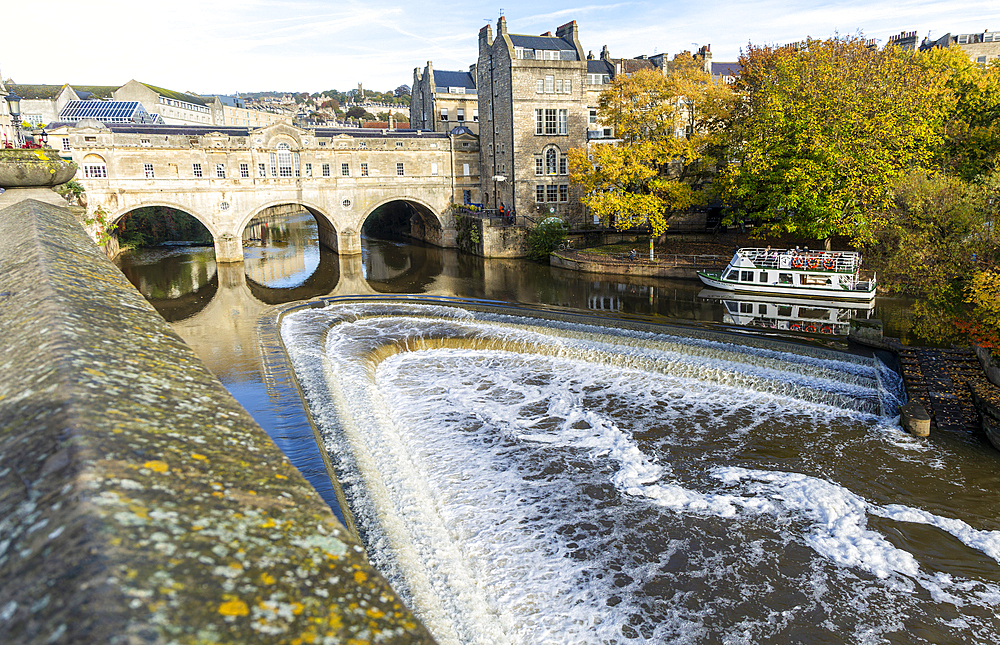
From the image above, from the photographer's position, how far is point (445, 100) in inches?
2340

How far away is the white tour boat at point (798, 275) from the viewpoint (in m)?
26.9

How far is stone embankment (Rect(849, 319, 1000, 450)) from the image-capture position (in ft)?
50.0

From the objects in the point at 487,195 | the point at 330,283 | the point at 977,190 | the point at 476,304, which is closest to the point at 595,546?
the point at 476,304

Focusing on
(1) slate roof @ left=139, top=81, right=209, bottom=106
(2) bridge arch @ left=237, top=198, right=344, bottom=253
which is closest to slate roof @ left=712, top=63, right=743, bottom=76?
(2) bridge arch @ left=237, top=198, right=344, bottom=253

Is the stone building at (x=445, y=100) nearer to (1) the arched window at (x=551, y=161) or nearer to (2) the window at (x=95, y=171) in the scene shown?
(1) the arched window at (x=551, y=161)

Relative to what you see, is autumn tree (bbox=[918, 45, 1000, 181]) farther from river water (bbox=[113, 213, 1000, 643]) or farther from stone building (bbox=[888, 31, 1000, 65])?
stone building (bbox=[888, 31, 1000, 65])

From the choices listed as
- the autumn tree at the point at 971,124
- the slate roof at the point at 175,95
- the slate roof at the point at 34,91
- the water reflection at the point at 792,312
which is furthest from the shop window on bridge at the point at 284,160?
the slate roof at the point at 34,91

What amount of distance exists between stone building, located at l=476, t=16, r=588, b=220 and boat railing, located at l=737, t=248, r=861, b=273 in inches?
721

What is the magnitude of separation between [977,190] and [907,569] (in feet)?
49.9

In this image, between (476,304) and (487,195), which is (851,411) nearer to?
(476,304)

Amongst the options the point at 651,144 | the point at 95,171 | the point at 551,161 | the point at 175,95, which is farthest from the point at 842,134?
the point at 175,95

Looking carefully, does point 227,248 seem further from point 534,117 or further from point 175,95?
point 175,95

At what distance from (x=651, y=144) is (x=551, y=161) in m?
10.4

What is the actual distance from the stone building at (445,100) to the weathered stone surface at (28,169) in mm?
48254
